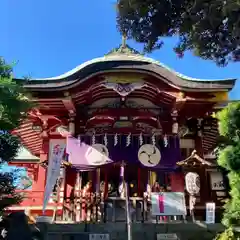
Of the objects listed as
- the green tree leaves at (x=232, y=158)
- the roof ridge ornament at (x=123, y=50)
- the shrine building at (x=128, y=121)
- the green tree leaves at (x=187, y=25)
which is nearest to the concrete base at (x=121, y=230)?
the green tree leaves at (x=232, y=158)

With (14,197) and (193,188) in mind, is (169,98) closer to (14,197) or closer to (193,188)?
(193,188)

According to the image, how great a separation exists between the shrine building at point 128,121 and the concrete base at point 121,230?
1489mm

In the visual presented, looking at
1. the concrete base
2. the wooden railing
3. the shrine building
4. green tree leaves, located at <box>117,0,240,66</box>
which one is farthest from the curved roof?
the concrete base

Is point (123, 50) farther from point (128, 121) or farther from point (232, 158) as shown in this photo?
point (232, 158)

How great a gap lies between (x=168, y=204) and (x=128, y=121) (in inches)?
138

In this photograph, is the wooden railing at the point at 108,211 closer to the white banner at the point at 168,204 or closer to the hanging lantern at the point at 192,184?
the white banner at the point at 168,204

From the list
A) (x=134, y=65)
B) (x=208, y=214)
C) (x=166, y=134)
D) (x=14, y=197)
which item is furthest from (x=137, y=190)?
(x=14, y=197)

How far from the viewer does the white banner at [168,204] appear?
390 inches

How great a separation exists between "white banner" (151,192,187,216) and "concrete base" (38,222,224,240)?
0.48 meters

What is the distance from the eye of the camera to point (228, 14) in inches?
287

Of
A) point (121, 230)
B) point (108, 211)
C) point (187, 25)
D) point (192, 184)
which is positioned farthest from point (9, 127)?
point (192, 184)

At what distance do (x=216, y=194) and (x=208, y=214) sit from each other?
8.51ft

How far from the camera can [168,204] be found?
32.9 ft

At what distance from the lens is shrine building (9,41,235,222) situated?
455 inches
